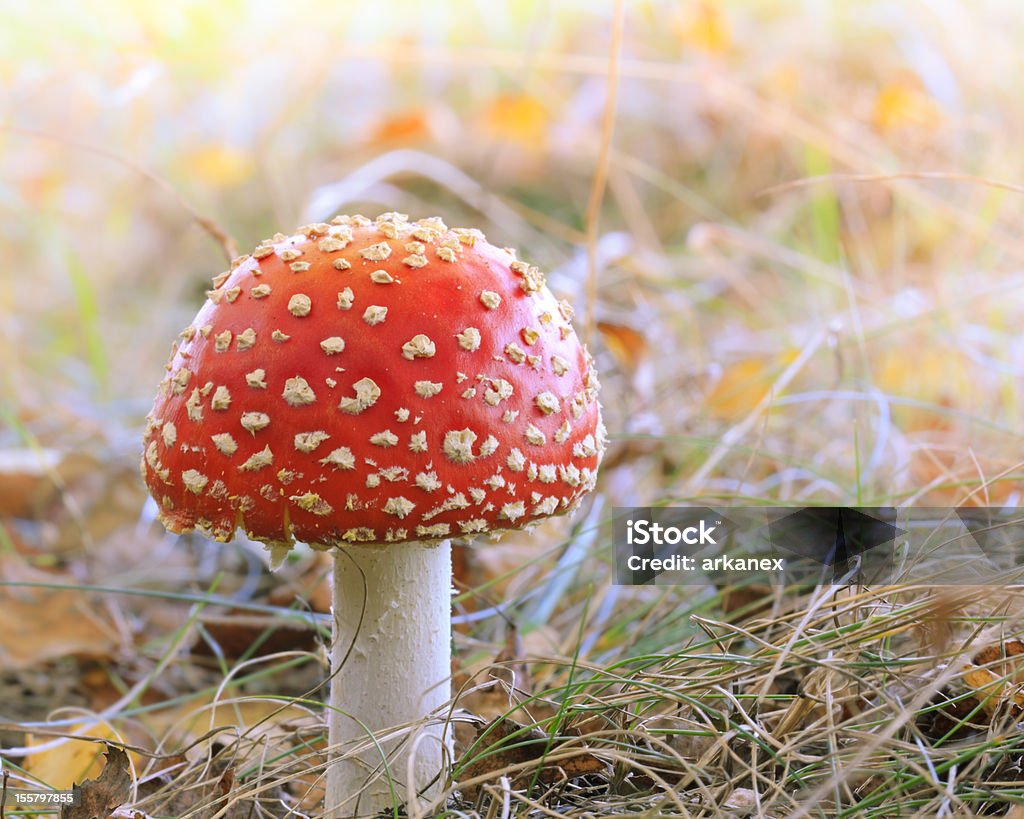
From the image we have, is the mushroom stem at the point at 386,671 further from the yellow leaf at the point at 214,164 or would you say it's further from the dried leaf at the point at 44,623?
the yellow leaf at the point at 214,164

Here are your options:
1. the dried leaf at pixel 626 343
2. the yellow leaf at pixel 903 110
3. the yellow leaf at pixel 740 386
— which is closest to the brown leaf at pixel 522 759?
the yellow leaf at pixel 740 386

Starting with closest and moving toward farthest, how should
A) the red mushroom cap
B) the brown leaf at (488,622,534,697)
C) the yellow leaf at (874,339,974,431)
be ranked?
the red mushroom cap → the brown leaf at (488,622,534,697) → the yellow leaf at (874,339,974,431)

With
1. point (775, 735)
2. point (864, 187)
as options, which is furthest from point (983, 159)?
point (775, 735)

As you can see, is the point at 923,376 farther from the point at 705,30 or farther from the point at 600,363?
the point at 705,30

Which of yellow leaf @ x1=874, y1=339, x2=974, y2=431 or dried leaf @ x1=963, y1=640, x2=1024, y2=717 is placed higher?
yellow leaf @ x1=874, y1=339, x2=974, y2=431

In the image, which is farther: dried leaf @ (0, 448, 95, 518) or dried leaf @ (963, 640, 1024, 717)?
dried leaf @ (0, 448, 95, 518)

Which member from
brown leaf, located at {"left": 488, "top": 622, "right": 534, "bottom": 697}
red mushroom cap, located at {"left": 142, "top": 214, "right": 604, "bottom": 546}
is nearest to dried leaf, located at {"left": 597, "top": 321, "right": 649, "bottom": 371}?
brown leaf, located at {"left": 488, "top": 622, "right": 534, "bottom": 697}

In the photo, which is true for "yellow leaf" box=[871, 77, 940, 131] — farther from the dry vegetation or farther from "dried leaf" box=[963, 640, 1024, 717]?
"dried leaf" box=[963, 640, 1024, 717]

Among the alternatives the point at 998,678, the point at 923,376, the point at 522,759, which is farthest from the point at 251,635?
the point at 923,376
